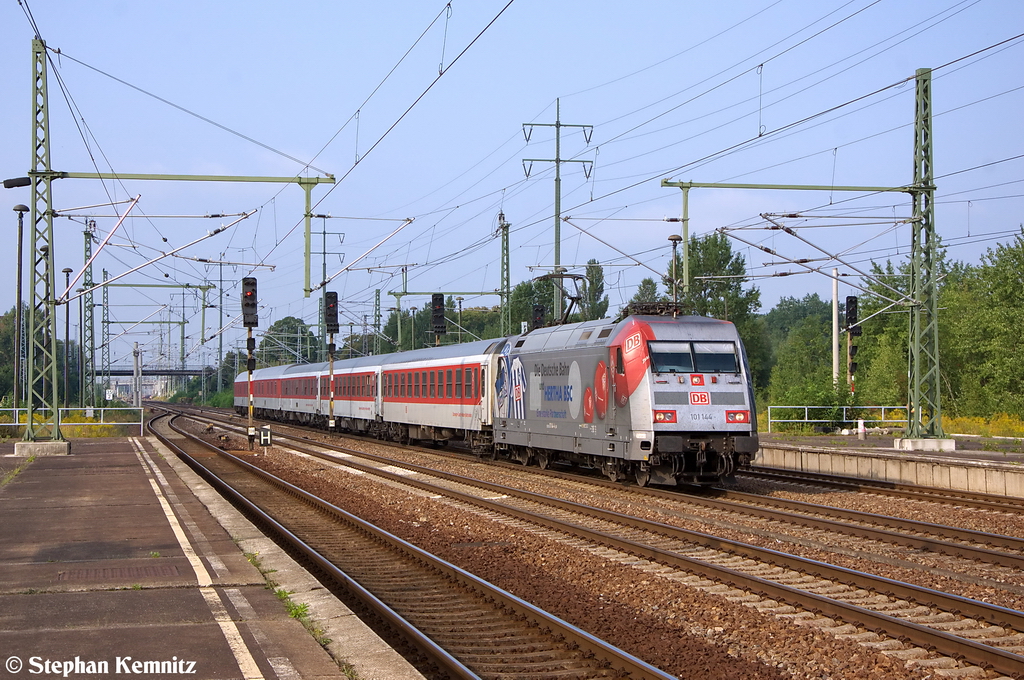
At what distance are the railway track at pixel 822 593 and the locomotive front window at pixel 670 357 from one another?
3.74 m

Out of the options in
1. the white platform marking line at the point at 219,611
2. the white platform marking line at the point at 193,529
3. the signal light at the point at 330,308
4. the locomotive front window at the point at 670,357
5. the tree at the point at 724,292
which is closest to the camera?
the white platform marking line at the point at 219,611

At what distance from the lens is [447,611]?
906cm

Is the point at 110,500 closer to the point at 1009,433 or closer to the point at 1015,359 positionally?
the point at 1009,433

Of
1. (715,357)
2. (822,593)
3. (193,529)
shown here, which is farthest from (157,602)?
(715,357)

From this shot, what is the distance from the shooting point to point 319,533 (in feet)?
46.7

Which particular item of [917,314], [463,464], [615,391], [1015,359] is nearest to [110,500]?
[615,391]

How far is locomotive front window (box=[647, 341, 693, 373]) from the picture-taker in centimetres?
1753

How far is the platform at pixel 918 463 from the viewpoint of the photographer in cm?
1880

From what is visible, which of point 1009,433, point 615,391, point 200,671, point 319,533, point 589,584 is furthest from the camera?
point 1009,433

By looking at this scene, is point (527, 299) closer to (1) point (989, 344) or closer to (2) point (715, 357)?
(1) point (989, 344)

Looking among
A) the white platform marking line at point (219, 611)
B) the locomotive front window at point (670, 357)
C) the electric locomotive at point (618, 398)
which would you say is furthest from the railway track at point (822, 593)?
the white platform marking line at point (219, 611)

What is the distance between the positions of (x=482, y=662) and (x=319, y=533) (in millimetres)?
7338

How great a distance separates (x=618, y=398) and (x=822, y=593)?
29.2 ft

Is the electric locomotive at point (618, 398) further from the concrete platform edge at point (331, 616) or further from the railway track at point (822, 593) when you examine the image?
the concrete platform edge at point (331, 616)
